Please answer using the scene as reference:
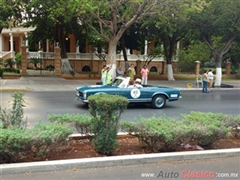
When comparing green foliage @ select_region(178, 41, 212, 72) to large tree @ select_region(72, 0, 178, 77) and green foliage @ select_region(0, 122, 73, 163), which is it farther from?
green foliage @ select_region(0, 122, 73, 163)

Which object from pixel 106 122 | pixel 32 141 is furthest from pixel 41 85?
pixel 32 141

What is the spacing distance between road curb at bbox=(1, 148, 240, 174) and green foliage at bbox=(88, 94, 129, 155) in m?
0.36

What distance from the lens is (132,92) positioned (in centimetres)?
1048

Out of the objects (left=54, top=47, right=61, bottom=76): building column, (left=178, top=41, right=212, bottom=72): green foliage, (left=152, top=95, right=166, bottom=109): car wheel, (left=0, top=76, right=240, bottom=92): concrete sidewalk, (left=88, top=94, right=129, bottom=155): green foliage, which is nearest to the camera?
(left=88, top=94, right=129, bottom=155): green foliage

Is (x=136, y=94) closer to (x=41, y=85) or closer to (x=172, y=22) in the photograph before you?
(x=41, y=85)

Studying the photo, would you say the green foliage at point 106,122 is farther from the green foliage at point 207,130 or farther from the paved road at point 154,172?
the green foliage at point 207,130

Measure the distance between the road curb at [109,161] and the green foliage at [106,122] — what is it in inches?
14.2

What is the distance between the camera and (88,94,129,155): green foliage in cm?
468

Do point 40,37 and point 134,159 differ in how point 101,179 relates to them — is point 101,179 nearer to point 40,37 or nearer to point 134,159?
point 134,159

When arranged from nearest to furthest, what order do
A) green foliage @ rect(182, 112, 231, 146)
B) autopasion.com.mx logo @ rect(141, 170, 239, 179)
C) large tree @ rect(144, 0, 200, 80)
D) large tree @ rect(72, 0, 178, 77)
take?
autopasion.com.mx logo @ rect(141, 170, 239, 179) < green foliage @ rect(182, 112, 231, 146) < large tree @ rect(72, 0, 178, 77) < large tree @ rect(144, 0, 200, 80)

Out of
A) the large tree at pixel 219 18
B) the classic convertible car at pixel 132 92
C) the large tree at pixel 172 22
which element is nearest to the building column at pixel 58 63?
the large tree at pixel 172 22

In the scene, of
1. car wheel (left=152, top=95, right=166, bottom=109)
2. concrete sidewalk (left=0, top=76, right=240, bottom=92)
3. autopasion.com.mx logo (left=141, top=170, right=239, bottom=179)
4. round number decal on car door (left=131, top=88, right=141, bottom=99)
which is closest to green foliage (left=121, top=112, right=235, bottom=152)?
autopasion.com.mx logo (left=141, top=170, right=239, bottom=179)

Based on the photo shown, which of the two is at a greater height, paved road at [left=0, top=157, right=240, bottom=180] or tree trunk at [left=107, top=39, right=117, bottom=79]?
tree trunk at [left=107, top=39, right=117, bottom=79]

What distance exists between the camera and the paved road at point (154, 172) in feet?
12.9
